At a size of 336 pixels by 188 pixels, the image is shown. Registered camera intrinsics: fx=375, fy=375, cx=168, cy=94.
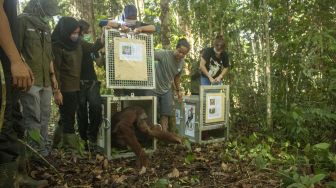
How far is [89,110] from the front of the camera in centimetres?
A: 446

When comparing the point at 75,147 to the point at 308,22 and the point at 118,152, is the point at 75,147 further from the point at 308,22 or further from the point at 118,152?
the point at 308,22

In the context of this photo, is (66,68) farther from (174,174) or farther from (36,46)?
(174,174)

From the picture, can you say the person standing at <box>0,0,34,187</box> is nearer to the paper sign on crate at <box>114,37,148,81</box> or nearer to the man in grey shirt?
the paper sign on crate at <box>114,37,148,81</box>

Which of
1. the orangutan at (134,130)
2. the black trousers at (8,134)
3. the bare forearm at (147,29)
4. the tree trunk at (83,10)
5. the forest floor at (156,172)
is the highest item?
the tree trunk at (83,10)

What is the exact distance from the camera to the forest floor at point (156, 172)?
11.0 ft

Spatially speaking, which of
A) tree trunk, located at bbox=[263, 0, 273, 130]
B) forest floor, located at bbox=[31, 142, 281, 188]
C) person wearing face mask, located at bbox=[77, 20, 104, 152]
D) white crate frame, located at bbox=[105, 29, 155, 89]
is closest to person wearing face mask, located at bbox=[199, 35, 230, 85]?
tree trunk, located at bbox=[263, 0, 273, 130]

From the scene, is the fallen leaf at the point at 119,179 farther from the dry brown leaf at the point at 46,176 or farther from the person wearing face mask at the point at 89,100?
the person wearing face mask at the point at 89,100

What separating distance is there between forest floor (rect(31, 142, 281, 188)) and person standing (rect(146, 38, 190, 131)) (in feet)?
3.32

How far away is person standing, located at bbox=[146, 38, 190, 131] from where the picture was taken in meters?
5.56

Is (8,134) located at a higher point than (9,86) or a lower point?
lower

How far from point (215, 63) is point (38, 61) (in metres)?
3.18

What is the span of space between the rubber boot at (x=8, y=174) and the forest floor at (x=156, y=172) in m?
0.73

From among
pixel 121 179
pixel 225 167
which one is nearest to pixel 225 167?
pixel 225 167

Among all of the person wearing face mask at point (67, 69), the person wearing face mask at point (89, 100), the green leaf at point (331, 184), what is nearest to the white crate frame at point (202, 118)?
the person wearing face mask at point (89, 100)
